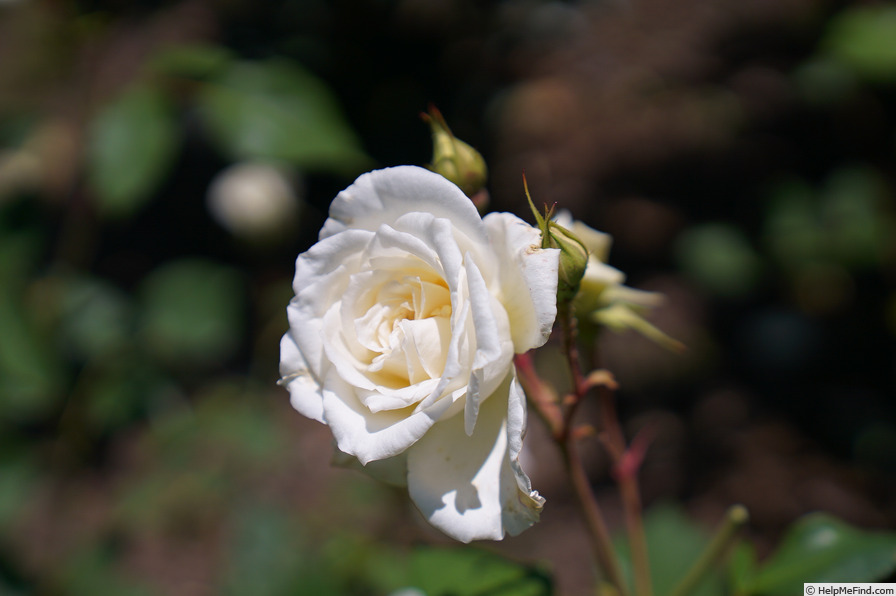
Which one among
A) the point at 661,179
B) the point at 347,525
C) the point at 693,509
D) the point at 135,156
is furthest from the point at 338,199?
the point at 661,179

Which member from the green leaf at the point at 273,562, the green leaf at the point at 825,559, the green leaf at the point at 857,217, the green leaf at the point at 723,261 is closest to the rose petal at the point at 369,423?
the green leaf at the point at 825,559

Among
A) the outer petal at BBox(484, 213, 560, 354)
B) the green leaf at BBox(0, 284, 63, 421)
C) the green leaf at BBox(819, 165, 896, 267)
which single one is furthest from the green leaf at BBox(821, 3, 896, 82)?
the green leaf at BBox(0, 284, 63, 421)

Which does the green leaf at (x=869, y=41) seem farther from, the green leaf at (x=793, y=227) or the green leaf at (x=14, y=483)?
the green leaf at (x=14, y=483)

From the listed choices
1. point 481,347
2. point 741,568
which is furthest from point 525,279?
point 741,568

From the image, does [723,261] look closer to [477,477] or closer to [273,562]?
[273,562]

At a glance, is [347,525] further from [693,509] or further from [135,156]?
[135,156]

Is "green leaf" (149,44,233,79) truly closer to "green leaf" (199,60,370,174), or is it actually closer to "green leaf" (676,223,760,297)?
"green leaf" (199,60,370,174)
